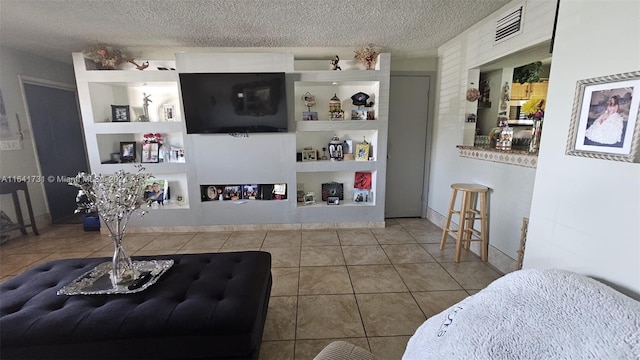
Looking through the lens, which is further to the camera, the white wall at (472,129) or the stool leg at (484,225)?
the stool leg at (484,225)

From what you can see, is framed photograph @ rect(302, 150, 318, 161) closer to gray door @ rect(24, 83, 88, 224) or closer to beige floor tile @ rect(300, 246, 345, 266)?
beige floor tile @ rect(300, 246, 345, 266)

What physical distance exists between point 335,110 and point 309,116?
35cm

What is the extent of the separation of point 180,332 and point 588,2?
2297 mm

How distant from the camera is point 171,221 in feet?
11.5

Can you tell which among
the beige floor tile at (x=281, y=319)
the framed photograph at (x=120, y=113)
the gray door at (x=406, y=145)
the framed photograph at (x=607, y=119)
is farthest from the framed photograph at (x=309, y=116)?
the framed photograph at (x=607, y=119)

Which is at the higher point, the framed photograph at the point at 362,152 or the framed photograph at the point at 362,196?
the framed photograph at the point at 362,152

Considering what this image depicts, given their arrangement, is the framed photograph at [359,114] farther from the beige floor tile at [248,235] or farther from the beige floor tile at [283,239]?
the beige floor tile at [248,235]

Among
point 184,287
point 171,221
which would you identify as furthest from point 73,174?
point 184,287

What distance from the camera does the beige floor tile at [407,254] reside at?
2.72m

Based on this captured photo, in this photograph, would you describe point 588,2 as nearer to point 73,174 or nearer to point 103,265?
point 103,265

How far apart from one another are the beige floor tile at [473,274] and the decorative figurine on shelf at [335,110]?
7.01ft

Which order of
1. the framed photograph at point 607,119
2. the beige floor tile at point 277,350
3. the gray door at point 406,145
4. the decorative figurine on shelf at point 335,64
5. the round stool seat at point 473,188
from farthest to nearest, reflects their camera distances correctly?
the gray door at point 406,145 < the decorative figurine on shelf at point 335,64 < the round stool seat at point 473,188 < the beige floor tile at point 277,350 < the framed photograph at point 607,119

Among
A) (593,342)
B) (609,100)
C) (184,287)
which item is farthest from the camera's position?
(184,287)

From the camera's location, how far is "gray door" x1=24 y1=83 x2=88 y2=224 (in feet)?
12.2
